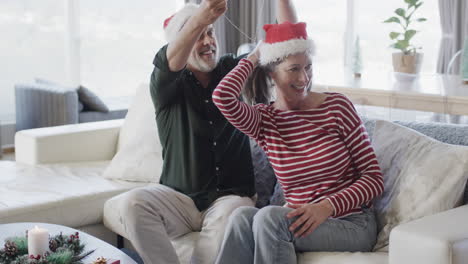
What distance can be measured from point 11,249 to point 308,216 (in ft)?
2.80

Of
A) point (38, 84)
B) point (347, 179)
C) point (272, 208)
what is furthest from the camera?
point (38, 84)

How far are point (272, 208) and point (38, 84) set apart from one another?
3.96m

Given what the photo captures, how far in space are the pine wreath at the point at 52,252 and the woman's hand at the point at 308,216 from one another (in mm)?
600

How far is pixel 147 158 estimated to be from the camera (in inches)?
118

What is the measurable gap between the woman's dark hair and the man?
0.16m

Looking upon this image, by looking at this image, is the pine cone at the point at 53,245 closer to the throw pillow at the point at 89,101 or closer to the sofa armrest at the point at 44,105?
the sofa armrest at the point at 44,105

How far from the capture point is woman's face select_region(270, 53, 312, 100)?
81.5 inches

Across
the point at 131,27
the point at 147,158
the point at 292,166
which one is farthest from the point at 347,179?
the point at 131,27

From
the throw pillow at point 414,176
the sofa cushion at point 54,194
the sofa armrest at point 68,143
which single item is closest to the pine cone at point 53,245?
the sofa cushion at point 54,194

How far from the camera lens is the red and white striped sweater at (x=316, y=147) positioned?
78.9 inches

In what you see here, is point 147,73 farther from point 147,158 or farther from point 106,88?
point 147,158

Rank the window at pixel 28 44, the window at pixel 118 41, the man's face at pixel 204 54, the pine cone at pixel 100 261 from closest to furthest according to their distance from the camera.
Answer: the pine cone at pixel 100 261
the man's face at pixel 204 54
the window at pixel 28 44
the window at pixel 118 41

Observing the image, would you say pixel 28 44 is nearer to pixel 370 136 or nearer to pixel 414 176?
pixel 370 136

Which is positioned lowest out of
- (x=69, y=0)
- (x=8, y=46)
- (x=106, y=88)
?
(x=106, y=88)
